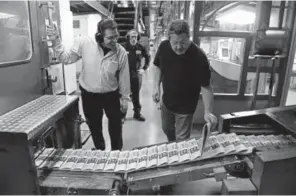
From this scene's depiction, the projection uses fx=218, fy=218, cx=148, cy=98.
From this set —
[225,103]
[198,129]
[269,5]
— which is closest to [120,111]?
[198,129]

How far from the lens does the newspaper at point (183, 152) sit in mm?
1463

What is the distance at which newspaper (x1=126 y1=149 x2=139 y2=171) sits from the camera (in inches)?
58.1

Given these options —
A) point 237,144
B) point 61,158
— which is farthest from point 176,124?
point 61,158

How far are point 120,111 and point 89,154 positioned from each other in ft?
2.65

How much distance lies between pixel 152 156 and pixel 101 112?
0.94 meters

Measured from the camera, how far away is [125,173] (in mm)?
1451

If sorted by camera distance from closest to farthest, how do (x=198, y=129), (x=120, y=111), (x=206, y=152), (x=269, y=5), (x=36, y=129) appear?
1. (x=36, y=129)
2. (x=206, y=152)
3. (x=120, y=111)
4. (x=269, y=5)
5. (x=198, y=129)

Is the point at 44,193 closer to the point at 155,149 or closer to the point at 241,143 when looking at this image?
the point at 155,149

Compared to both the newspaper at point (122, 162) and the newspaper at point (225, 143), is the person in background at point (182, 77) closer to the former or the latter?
the newspaper at point (225, 143)

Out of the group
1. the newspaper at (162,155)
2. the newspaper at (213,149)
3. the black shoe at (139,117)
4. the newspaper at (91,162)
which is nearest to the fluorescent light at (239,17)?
the black shoe at (139,117)

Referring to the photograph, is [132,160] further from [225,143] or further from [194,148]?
[225,143]

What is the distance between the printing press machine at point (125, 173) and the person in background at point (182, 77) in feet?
1.08

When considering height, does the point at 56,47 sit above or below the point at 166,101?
above

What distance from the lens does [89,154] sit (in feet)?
5.37
